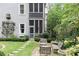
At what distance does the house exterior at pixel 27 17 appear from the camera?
35.4 feet

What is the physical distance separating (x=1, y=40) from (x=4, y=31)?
0.09m

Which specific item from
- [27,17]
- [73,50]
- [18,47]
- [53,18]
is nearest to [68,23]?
[53,18]

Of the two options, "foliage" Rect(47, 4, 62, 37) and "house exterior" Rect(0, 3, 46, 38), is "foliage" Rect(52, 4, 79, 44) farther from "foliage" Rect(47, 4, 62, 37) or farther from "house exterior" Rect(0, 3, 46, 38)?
"house exterior" Rect(0, 3, 46, 38)

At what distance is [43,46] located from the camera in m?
10.8

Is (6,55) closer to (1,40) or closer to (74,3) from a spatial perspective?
(1,40)

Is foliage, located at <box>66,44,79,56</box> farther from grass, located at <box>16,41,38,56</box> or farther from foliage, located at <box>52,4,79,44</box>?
grass, located at <box>16,41,38,56</box>

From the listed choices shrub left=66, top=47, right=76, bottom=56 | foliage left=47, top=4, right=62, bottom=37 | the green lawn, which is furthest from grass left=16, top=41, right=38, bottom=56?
shrub left=66, top=47, right=76, bottom=56

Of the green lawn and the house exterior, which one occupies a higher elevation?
the house exterior

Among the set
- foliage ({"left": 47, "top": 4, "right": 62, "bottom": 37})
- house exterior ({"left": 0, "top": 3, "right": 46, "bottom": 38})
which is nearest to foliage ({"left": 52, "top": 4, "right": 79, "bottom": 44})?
foliage ({"left": 47, "top": 4, "right": 62, "bottom": 37})

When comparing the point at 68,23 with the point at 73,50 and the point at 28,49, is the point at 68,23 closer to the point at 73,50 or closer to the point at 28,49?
the point at 73,50

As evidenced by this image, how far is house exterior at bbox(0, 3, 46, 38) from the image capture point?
1079 cm

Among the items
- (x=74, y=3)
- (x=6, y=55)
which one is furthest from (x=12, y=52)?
(x=74, y=3)

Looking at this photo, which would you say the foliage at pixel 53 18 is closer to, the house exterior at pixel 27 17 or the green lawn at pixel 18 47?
the house exterior at pixel 27 17

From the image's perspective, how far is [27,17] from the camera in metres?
10.8
